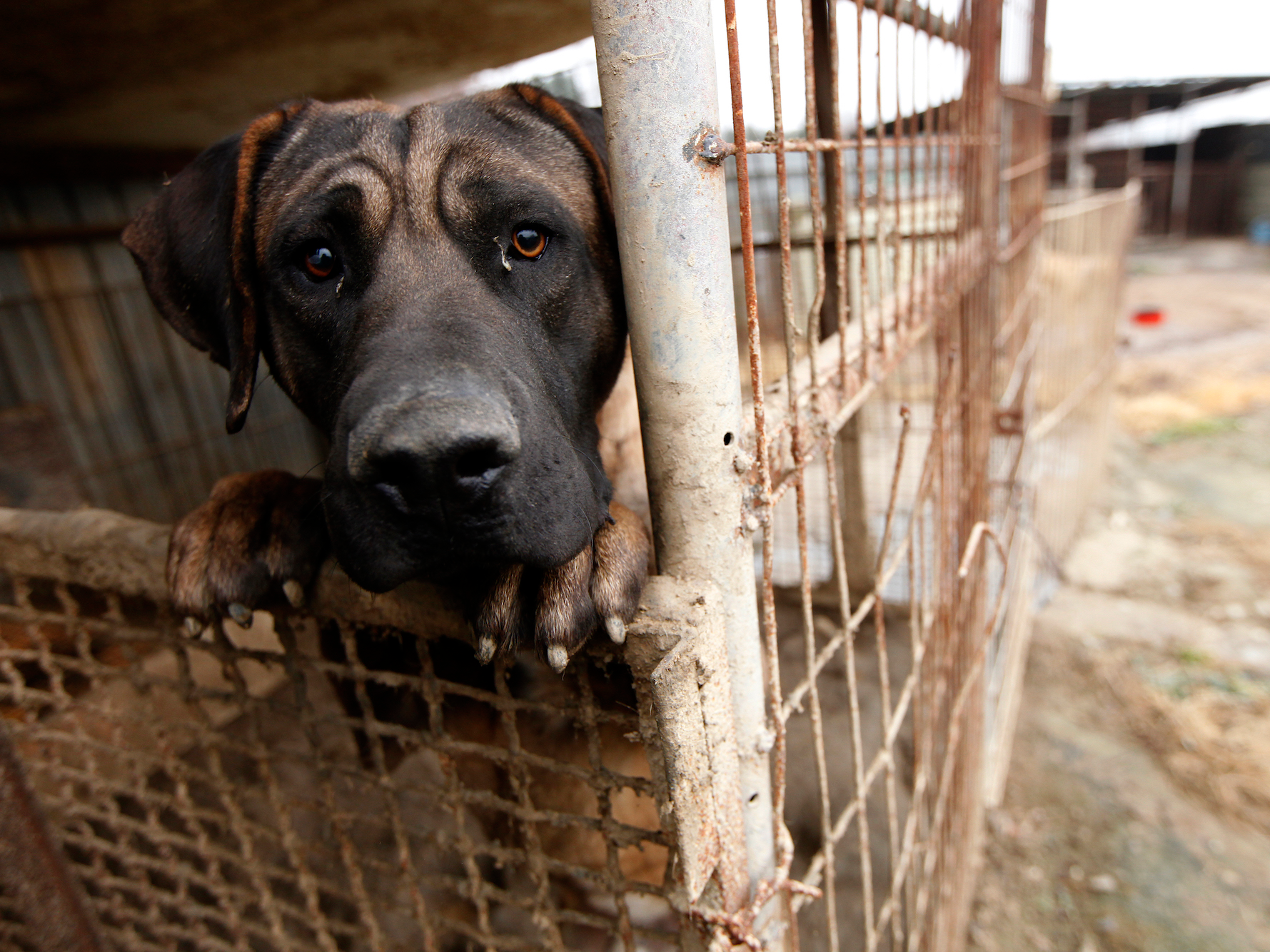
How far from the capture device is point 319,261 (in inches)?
59.9

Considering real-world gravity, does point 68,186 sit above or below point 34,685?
above

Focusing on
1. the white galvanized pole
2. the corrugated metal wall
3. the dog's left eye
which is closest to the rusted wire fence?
the white galvanized pole

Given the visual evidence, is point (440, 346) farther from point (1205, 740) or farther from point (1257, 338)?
point (1257, 338)

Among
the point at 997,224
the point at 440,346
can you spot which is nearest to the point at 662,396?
the point at 440,346

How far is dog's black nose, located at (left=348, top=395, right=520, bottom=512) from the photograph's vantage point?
1.00 metres

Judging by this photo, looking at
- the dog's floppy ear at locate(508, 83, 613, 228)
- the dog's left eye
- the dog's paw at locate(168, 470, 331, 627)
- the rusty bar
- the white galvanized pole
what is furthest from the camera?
the rusty bar

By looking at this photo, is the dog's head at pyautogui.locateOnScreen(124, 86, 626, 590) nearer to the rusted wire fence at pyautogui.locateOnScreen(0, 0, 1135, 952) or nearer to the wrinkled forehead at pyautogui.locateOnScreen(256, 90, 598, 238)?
the wrinkled forehead at pyautogui.locateOnScreen(256, 90, 598, 238)

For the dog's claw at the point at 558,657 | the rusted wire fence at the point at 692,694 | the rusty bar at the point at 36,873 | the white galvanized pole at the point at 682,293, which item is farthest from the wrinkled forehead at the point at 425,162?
the rusty bar at the point at 36,873

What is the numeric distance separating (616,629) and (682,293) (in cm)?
47

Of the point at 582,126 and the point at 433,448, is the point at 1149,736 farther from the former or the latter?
the point at 433,448

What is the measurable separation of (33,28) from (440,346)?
356 centimetres

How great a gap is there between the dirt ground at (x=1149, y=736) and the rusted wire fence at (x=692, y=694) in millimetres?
468

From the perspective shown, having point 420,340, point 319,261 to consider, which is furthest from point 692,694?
point 319,261

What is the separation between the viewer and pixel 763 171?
456 centimetres
